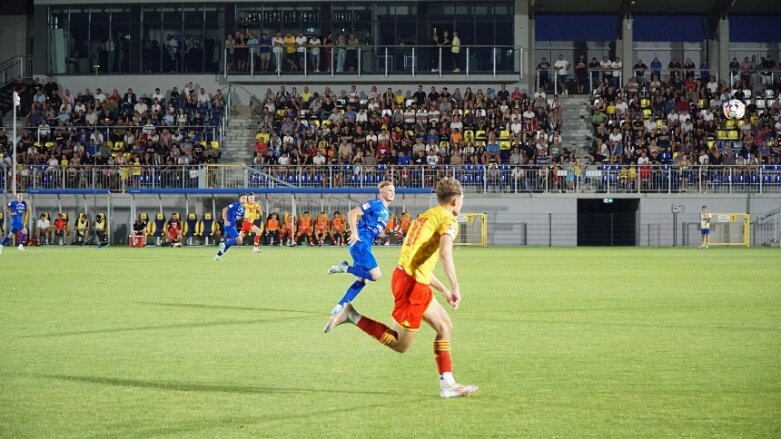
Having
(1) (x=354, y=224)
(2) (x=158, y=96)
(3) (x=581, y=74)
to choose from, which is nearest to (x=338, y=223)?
(2) (x=158, y=96)

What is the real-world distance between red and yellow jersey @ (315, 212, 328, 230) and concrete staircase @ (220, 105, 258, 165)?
6976 mm

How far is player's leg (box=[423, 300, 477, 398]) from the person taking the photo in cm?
865

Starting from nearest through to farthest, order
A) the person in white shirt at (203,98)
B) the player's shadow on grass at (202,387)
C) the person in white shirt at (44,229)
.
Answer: the player's shadow on grass at (202,387) < the person in white shirt at (44,229) < the person in white shirt at (203,98)

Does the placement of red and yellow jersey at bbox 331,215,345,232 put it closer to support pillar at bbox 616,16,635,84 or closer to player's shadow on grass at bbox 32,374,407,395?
support pillar at bbox 616,16,635,84

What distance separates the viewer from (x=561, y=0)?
185 feet

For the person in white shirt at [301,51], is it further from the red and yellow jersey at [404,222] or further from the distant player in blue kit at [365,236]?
the distant player in blue kit at [365,236]

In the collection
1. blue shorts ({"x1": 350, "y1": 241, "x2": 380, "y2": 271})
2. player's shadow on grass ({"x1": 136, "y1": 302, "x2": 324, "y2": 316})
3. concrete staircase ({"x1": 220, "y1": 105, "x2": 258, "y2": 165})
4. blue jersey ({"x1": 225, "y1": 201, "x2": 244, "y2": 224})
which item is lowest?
player's shadow on grass ({"x1": 136, "y1": 302, "x2": 324, "y2": 316})

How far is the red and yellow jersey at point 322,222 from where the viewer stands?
45688 mm

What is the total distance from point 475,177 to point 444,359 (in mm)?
37909

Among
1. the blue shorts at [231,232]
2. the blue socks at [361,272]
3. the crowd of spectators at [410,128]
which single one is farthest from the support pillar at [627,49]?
the blue socks at [361,272]

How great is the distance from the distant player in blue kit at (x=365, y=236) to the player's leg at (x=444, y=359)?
5.45 metres

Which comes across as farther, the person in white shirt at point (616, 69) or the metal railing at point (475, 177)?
the person in white shirt at point (616, 69)

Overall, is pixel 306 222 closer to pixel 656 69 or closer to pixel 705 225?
pixel 705 225

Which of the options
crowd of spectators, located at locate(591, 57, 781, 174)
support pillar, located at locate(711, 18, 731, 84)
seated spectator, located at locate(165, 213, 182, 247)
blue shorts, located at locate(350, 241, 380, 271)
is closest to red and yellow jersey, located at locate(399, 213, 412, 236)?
seated spectator, located at locate(165, 213, 182, 247)
